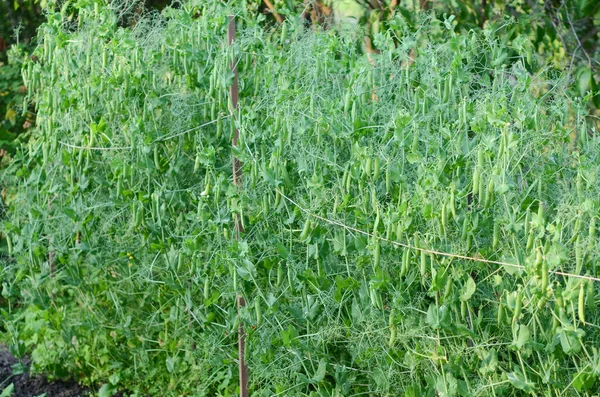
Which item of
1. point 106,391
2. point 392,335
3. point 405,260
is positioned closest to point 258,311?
point 392,335

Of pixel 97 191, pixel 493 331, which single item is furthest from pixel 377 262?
pixel 97 191

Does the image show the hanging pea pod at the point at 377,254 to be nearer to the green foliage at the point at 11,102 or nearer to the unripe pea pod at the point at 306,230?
the unripe pea pod at the point at 306,230

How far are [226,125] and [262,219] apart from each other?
1.29 ft

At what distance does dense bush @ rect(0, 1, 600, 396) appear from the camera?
241 cm

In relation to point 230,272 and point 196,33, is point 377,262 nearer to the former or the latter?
point 230,272

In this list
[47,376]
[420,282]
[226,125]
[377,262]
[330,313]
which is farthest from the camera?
[47,376]

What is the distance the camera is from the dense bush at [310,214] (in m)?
2.41

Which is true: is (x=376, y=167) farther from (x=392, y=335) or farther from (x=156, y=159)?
(x=156, y=159)

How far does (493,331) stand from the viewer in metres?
2.60

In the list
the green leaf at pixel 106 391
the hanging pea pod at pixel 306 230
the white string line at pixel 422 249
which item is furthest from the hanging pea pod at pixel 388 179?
the green leaf at pixel 106 391

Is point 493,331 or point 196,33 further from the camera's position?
point 196,33

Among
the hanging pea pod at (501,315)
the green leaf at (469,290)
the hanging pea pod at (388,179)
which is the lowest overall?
the hanging pea pod at (501,315)

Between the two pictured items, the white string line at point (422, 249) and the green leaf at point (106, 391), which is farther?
the green leaf at point (106, 391)

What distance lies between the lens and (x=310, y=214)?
2.68 metres
